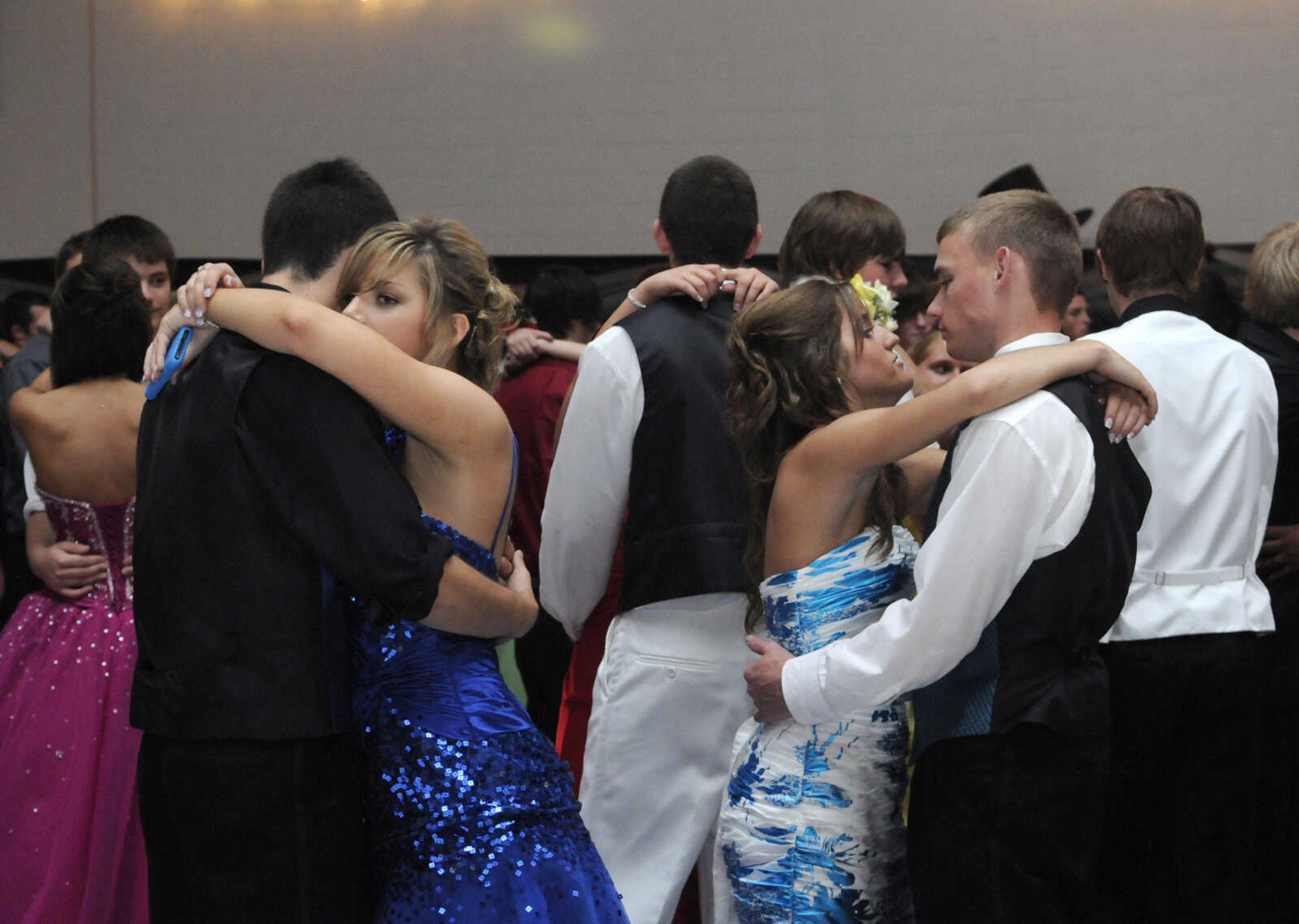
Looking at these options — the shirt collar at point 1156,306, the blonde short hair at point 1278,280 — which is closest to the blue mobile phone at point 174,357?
the shirt collar at point 1156,306

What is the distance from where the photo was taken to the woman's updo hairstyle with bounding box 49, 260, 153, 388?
3088 millimetres

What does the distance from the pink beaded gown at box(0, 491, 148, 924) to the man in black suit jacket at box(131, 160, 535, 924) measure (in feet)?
3.84

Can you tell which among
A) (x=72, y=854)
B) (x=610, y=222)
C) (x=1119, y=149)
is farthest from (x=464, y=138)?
(x=72, y=854)

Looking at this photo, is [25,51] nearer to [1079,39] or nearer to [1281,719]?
[1079,39]

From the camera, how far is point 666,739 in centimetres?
279

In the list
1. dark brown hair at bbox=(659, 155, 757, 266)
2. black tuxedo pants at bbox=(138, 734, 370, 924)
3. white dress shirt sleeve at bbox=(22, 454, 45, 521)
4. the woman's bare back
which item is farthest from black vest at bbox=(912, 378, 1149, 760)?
white dress shirt sleeve at bbox=(22, 454, 45, 521)

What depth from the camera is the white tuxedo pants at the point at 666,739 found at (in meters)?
2.78

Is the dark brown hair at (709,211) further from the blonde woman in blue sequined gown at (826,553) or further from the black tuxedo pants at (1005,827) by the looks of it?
the black tuxedo pants at (1005,827)

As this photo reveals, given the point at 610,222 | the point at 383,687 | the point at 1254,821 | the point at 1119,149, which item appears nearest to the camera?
the point at 383,687

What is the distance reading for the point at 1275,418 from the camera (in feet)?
9.74

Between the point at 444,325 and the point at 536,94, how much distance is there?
16.5ft

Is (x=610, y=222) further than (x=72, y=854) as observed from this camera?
Yes

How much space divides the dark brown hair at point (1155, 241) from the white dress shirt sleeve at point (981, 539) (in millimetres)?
1229

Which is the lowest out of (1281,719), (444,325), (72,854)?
(72,854)
